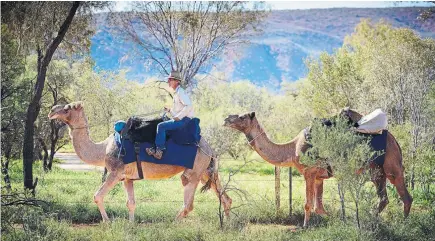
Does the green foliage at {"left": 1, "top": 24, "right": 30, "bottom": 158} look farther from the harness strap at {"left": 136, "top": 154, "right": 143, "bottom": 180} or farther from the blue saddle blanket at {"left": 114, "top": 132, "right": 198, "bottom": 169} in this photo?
the harness strap at {"left": 136, "top": 154, "right": 143, "bottom": 180}

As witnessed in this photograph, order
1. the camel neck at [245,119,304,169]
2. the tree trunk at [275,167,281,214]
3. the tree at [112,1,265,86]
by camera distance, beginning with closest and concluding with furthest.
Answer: the camel neck at [245,119,304,169] < the tree trunk at [275,167,281,214] < the tree at [112,1,265,86]

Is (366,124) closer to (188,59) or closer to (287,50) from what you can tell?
(188,59)

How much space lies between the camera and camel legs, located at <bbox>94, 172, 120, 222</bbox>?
32.3ft

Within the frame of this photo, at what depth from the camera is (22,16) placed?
14.2 meters

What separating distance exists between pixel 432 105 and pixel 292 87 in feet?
144

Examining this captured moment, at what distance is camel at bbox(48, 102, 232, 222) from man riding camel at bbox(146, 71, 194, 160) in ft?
1.21

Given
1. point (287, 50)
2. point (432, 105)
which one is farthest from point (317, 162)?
point (287, 50)

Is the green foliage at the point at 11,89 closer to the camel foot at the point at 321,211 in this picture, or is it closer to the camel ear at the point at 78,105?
the camel ear at the point at 78,105

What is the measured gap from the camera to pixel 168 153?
10.3 meters

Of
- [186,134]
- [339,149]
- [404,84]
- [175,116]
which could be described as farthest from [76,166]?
[339,149]

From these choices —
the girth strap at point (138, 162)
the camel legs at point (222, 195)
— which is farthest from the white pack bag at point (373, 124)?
the girth strap at point (138, 162)

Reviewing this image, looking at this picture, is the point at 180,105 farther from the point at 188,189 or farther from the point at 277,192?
the point at 277,192

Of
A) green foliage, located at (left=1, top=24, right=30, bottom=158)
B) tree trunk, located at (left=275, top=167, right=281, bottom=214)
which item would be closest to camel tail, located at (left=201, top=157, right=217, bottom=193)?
tree trunk, located at (left=275, top=167, right=281, bottom=214)

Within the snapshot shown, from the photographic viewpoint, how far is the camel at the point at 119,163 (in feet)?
33.4
